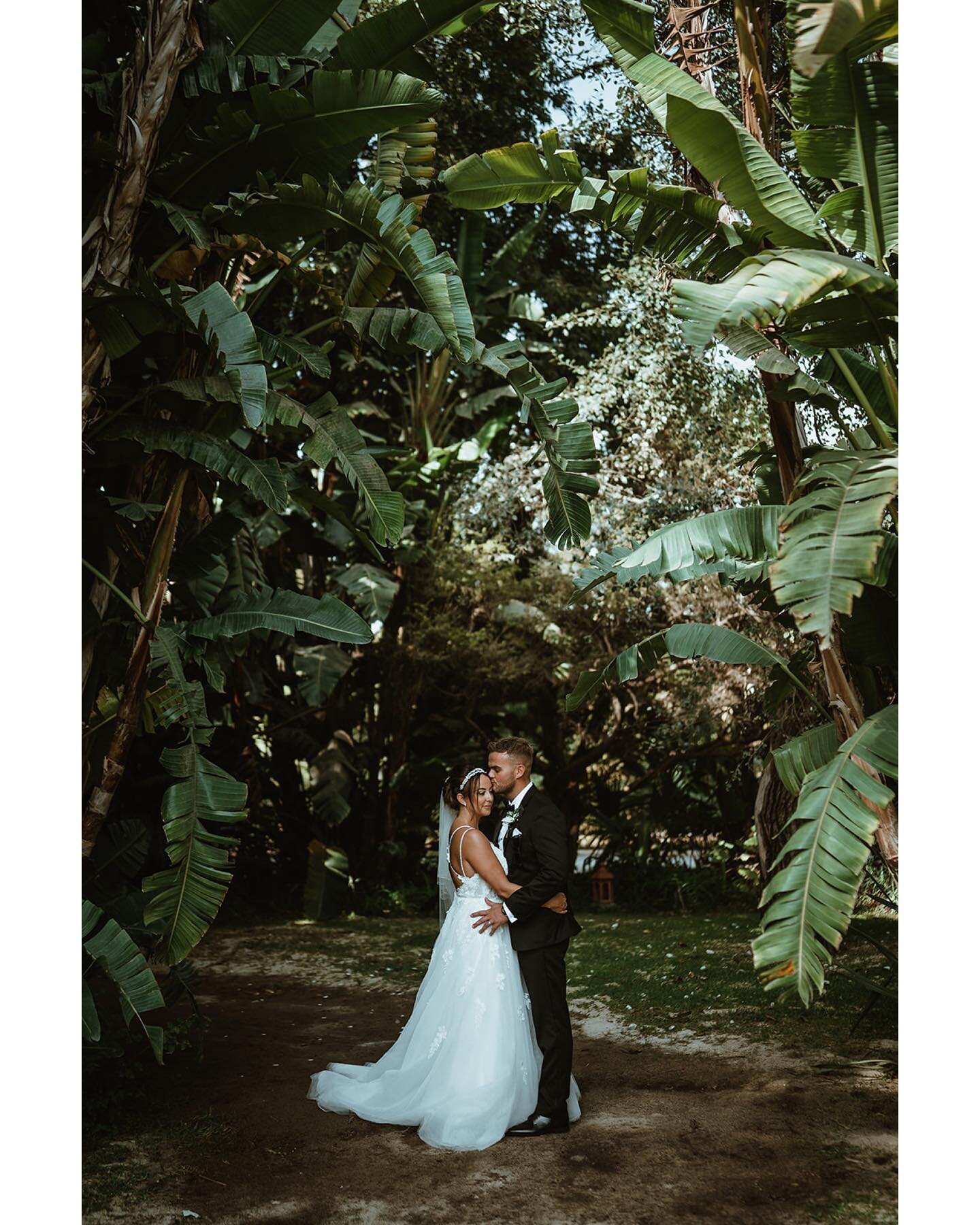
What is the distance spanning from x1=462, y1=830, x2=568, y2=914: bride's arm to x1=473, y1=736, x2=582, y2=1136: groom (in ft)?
0.12

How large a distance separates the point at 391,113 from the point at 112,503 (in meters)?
2.01

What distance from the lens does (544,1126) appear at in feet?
15.3

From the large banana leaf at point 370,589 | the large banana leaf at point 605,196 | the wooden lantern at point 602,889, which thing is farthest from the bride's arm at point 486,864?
the wooden lantern at point 602,889

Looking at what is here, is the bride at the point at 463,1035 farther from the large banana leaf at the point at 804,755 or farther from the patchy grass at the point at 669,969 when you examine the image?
the patchy grass at the point at 669,969

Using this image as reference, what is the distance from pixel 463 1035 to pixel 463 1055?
8 cm

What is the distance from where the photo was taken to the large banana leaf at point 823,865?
2988mm

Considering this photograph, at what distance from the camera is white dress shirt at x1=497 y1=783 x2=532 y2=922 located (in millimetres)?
4828

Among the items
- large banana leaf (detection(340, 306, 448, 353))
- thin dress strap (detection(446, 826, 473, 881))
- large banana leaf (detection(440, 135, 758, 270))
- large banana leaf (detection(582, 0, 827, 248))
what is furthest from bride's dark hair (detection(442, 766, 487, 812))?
large banana leaf (detection(582, 0, 827, 248))

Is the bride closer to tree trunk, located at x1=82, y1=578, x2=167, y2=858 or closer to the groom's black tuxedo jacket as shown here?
the groom's black tuxedo jacket

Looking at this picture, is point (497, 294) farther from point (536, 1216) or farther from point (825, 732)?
point (536, 1216)

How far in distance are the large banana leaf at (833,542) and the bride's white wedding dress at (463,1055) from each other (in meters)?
2.24

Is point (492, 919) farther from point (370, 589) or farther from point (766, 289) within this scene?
point (370, 589)

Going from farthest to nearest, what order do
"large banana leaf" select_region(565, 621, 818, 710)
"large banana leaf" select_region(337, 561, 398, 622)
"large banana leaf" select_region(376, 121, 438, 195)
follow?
"large banana leaf" select_region(337, 561, 398, 622), "large banana leaf" select_region(376, 121, 438, 195), "large banana leaf" select_region(565, 621, 818, 710)

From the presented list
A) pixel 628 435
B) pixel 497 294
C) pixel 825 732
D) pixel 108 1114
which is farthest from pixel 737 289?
pixel 497 294
